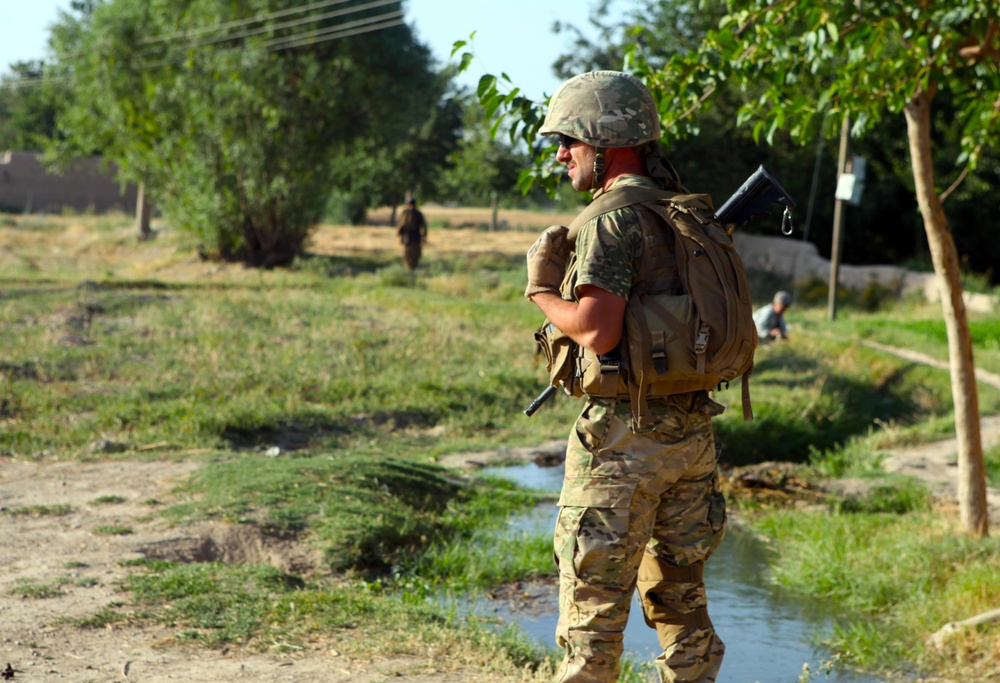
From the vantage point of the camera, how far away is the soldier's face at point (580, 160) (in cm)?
311

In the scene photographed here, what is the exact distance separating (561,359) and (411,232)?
1761cm

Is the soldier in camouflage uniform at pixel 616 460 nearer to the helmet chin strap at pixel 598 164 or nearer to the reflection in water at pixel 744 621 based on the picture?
the helmet chin strap at pixel 598 164

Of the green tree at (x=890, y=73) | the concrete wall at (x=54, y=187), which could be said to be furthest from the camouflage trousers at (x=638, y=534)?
the concrete wall at (x=54, y=187)

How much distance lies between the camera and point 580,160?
3127 mm

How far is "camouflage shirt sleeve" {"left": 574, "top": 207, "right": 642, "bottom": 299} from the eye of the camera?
286cm

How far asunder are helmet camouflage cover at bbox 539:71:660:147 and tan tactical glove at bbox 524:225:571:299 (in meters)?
0.28

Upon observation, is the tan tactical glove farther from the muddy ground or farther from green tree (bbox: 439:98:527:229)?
green tree (bbox: 439:98:527:229)

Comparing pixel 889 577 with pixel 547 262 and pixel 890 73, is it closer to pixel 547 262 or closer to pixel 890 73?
pixel 890 73

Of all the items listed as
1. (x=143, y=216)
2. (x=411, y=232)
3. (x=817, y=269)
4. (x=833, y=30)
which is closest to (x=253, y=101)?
(x=411, y=232)

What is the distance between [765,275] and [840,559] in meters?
15.3

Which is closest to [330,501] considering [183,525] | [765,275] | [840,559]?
[183,525]

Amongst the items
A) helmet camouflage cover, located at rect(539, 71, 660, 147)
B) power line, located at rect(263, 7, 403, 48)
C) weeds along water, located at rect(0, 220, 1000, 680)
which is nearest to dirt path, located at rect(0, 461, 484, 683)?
weeds along water, located at rect(0, 220, 1000, 680)

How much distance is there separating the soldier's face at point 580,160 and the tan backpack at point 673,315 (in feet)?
0.46

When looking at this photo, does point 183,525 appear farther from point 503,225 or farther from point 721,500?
point 503,225
